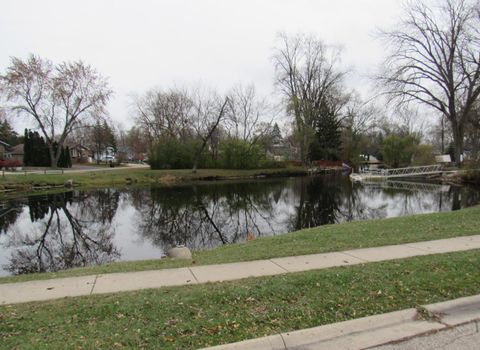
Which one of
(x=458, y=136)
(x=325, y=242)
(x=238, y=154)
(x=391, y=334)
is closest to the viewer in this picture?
(x=391, y=334)

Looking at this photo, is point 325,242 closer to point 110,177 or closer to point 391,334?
point 391,334

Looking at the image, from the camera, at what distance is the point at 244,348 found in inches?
139

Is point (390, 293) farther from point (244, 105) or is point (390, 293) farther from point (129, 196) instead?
point (244, 105)

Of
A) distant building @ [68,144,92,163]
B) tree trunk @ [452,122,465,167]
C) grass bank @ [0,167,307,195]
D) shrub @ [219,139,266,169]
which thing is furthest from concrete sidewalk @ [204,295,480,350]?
distant building @ [68,144,92,163]

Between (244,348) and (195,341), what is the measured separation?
522mm

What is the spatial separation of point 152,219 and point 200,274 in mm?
12674

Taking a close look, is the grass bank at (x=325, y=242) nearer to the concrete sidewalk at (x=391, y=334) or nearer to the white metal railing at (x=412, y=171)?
the concrete sidewalk at (x=391, y=334)

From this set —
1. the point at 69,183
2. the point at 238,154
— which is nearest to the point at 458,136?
the point at 238,154

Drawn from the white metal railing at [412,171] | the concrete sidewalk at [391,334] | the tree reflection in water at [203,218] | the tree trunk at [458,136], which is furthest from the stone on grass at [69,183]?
the tree trunk at [458,136]

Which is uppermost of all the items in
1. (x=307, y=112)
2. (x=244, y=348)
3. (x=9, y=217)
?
(x=307, y=112)

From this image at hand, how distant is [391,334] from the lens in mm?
3891

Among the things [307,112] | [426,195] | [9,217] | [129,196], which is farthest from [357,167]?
[9,217]

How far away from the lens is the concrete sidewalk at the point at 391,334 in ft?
12.0

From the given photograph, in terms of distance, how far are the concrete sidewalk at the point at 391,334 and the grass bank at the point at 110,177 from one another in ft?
108
